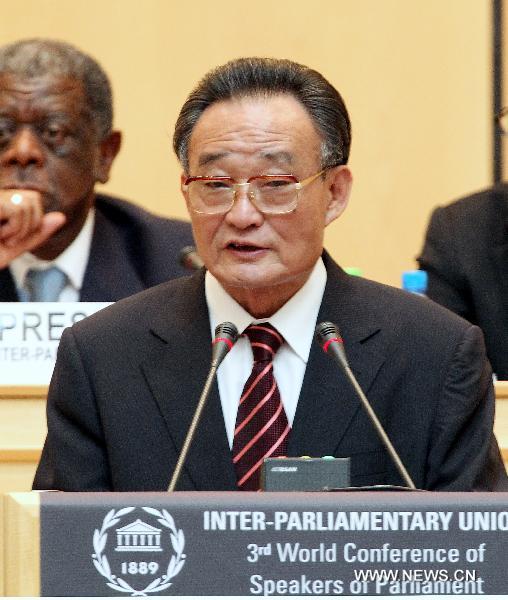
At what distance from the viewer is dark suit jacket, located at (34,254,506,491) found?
221 cm

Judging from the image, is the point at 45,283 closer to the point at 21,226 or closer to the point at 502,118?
the point at 21,226

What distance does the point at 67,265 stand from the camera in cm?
351

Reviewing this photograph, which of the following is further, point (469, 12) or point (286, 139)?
point (469, 12)

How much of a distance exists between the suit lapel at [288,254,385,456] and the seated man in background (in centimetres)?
118

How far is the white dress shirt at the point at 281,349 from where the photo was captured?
2.29 metres

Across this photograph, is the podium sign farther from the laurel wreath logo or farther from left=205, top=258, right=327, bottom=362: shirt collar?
the laurel wreath logo

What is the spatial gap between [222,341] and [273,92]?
0.52 metres

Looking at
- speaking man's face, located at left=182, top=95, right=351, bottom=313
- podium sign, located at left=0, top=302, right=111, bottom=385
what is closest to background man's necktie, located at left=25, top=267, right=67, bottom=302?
podium sign, located at left=0, top=302, right=111, bottom=385

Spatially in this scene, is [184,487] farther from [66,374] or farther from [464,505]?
[464,505]

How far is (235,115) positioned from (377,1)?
280 cm

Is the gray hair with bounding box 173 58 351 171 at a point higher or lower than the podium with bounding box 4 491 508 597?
higher

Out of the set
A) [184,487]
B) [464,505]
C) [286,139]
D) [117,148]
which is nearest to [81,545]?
[464,505]

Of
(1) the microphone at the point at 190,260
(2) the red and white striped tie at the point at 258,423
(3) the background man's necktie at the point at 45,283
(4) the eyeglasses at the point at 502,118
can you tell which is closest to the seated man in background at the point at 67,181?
(3) the background man's necktie at the point at 45,283

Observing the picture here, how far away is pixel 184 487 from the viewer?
219cm
